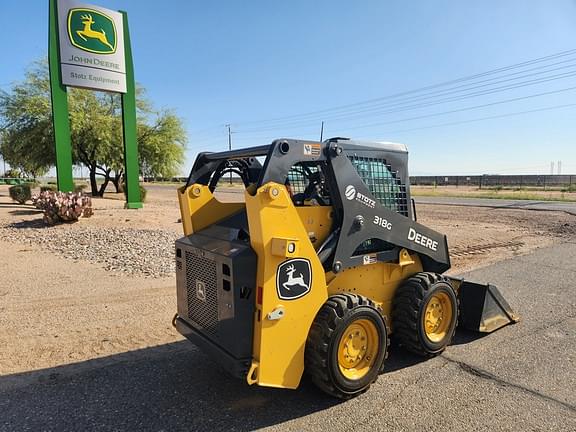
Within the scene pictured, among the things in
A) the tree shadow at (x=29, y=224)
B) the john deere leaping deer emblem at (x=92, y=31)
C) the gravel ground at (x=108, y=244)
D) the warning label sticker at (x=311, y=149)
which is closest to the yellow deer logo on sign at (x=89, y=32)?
the john deere leaping deer emblem at (x=92, y=31)

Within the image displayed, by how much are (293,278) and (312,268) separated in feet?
0.63

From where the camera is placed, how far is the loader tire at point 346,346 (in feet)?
10.0

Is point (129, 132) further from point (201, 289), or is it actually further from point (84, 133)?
point (201, 289)

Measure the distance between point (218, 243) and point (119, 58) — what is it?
16.4 meters

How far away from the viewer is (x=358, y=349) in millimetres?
3373

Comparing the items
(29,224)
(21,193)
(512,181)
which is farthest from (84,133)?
(512,181)

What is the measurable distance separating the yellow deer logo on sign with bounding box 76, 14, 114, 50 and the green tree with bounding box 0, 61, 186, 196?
7.80 meters

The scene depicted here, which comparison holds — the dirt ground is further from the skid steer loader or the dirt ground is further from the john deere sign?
the john deere sign

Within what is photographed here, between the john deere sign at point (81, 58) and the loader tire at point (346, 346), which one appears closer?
the loader tire at point (346, 346)

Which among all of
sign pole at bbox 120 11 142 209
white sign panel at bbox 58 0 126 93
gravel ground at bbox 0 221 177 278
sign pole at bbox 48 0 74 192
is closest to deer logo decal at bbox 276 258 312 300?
gravel ground at bbox 0 221 177 278

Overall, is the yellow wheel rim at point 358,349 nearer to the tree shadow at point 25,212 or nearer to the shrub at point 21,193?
the tree shadow at point 25,212

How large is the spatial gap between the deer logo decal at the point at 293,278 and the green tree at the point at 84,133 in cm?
2339

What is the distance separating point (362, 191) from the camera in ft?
11.3

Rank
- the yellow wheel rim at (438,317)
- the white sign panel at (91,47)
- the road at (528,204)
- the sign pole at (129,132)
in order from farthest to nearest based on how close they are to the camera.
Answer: the road at (528,204) < the sign pole at (129,132) < the white sign panel at (91,47) < the yellow wheel rim at (438,317)
